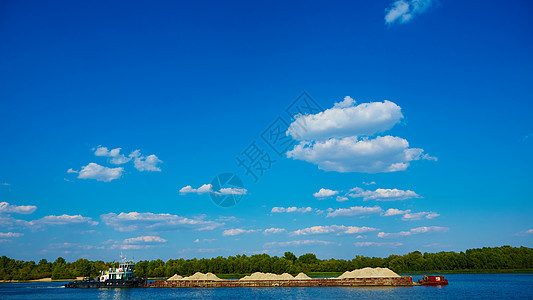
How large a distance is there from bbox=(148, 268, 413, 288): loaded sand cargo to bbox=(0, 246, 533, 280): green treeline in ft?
117

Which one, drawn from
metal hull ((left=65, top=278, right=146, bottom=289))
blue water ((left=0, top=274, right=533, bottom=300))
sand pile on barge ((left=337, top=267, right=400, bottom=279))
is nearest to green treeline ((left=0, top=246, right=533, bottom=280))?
metal hull ((left=65, top=278, right=146, bottom=289))

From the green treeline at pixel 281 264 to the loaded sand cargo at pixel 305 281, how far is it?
117 ft

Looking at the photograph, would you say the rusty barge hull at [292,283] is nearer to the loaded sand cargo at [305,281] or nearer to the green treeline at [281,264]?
the loaded sand cargo at [305,281]

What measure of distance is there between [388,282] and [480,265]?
85.7 meters

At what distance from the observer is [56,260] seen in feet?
594

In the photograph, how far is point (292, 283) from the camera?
94688 millimetres

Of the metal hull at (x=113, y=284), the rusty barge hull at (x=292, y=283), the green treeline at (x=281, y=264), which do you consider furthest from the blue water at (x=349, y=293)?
the green treeline at (x=281, y=264)

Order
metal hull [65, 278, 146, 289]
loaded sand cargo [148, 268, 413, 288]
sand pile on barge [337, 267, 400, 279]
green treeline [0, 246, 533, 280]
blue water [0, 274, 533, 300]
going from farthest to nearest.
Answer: green treeline [0, 246, 533, 280]
metal hull [65, 278, 146, 289]
sand pile on barge [337, 267, 400, 279]
loaded sand cargo [148, 268, 413, 288]
blue water [0, 274, 533, 300]

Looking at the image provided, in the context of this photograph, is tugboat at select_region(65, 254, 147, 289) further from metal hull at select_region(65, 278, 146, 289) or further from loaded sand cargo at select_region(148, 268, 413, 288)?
loaded sand cargo at select_region(148, 268, 413, 288)

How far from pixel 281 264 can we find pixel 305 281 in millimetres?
43903

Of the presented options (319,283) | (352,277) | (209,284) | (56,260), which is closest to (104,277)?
(209,284)

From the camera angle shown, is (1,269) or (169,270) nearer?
(169,270)

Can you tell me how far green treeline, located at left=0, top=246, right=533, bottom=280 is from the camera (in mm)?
140375

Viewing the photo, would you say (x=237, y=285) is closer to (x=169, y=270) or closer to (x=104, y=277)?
(x=104, y=277)
